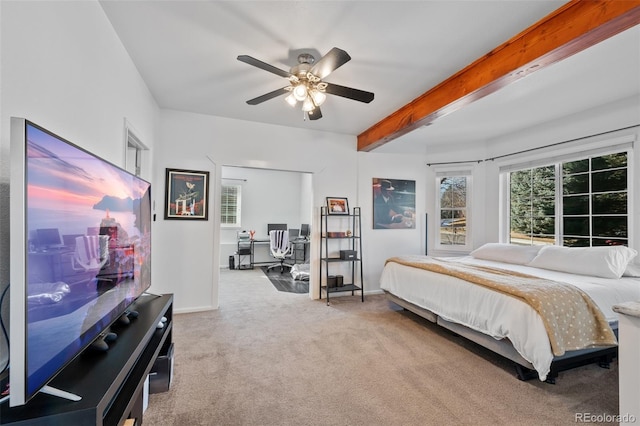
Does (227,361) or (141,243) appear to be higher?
(141,243)

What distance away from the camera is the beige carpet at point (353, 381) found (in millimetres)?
1768

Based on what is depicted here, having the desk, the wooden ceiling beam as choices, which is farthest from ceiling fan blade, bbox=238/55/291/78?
the desk

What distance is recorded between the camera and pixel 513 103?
3.23 m

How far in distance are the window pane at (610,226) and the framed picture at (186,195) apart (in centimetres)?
485

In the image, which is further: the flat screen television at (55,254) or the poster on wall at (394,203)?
the poster on wall at (394,203)

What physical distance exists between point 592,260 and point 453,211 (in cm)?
222

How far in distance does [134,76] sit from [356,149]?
10.2 feet

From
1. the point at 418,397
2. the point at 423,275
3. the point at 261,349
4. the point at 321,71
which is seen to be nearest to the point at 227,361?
the point at 261,349

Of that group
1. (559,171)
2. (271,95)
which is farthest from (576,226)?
(271,95)

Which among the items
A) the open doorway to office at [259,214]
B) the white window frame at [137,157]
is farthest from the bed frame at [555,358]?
the open doorway to office at [259,214]

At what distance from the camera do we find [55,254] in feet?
3.00

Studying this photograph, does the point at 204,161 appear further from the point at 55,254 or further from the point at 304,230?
the point at 304,230

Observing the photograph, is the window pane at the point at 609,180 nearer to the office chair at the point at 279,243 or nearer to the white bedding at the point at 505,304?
the white bedding at the point at 505,304

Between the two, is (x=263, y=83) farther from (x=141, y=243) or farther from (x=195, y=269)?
(x=195, y=269)
